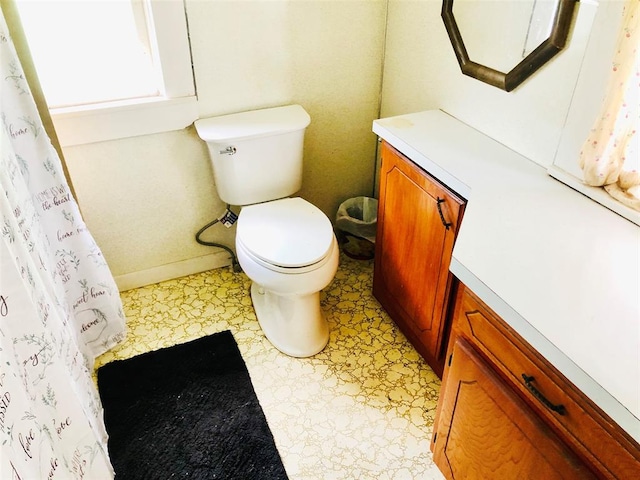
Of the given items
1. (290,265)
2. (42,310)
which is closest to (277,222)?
(290,265)

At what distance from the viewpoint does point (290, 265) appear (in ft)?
5.71

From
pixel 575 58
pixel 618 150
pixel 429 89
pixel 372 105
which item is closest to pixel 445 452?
pixel 618 150

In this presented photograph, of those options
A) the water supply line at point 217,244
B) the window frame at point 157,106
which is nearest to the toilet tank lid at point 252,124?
the window frame at point 157,106

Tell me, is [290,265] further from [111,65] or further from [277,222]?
[111,65]

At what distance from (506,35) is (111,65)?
1.36 m

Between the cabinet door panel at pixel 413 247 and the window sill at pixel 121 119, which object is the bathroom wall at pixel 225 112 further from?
the cabinet door panel at pixel 413 247

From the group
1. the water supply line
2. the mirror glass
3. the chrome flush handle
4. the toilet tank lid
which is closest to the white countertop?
the mirror glass

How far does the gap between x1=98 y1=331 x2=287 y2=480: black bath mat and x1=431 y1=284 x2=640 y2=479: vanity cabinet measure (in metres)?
0.59

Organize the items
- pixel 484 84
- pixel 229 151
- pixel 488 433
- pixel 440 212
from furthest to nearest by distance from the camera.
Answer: pixel 229 151, pixel 484 84, pixel 440 212, pixel 488 433

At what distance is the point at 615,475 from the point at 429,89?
1.44 meters

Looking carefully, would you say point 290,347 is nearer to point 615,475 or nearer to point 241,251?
point 241,251

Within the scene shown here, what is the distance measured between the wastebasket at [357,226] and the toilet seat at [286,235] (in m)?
0.39

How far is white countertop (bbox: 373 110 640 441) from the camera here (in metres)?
0.90

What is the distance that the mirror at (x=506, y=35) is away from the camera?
55.3 inches
